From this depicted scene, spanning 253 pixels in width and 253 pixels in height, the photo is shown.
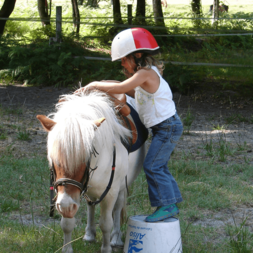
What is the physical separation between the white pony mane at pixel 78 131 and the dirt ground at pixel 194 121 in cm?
162

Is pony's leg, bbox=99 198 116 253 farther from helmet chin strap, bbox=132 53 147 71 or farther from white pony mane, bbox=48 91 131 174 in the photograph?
helmet chin strap, bbox=132 53 147 71

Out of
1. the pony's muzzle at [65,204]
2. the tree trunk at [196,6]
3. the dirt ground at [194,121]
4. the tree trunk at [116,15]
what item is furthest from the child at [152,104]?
the tree trunk at [196,6]

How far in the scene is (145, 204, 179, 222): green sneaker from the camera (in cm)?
253

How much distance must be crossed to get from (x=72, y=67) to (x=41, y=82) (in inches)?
35.2

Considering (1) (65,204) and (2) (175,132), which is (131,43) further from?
(1) (65,204)

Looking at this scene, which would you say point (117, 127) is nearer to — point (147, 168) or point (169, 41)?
point (147, 168)

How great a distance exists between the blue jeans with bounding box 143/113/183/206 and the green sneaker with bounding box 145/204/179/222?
0.13 ft

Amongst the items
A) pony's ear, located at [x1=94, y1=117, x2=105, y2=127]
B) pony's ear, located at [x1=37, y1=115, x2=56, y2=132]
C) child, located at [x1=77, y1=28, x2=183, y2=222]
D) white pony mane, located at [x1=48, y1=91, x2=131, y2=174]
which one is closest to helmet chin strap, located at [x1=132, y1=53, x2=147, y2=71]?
child, located at [x1=77, y1=28, x2=183, y2=222]

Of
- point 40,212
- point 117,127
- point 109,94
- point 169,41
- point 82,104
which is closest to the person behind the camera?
point 82,104

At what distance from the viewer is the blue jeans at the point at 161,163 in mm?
2592

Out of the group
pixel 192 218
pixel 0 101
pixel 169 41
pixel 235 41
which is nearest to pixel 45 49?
pixel 0 101

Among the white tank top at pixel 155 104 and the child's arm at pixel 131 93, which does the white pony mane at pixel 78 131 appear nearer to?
the white tank top at pixel 155 104

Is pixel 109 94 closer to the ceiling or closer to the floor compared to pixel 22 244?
closer to the ceiling

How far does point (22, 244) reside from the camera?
272 cm
